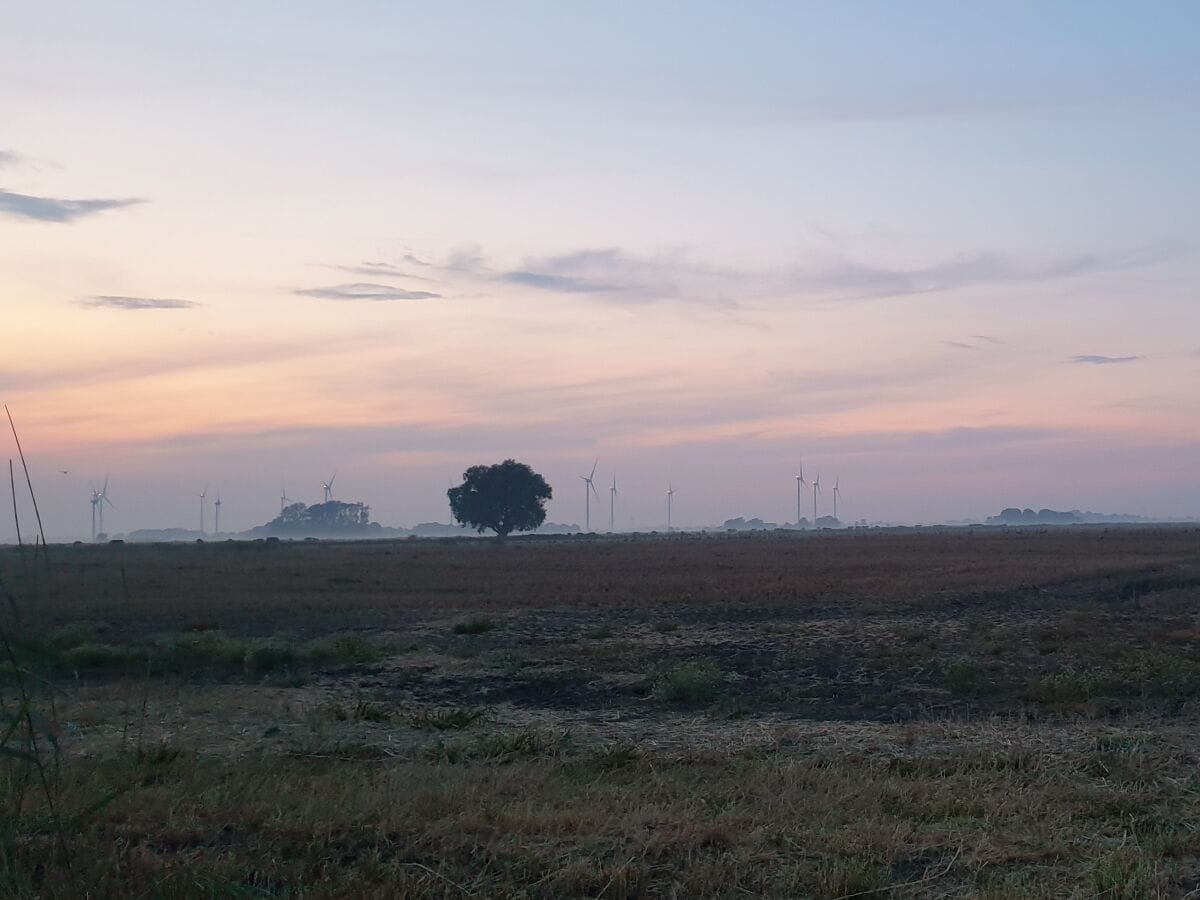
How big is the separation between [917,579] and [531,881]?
42483 millimetres

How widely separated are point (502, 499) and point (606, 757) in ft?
459

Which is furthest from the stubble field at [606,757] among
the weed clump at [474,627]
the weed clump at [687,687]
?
the weed clump at [474,627]

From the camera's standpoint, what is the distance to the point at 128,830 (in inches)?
338

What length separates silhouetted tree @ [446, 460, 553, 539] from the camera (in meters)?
151

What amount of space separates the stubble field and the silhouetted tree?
121 m

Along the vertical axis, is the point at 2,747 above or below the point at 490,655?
above

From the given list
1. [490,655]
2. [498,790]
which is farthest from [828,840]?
[490,655]

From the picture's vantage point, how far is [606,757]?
11.9 m

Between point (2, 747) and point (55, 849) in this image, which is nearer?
point (2, 747)

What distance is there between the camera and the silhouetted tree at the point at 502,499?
151375mm

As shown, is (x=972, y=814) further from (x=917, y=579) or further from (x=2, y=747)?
(x=917, y=579)

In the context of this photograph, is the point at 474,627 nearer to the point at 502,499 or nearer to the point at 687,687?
the point at 687,687

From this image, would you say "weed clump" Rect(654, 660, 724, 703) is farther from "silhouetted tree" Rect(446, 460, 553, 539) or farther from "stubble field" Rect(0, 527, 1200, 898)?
"silhouetted tree" Rect(446, 460, 553, 539)

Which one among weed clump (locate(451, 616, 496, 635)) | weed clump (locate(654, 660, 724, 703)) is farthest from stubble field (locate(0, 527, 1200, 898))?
weed clump (locate(451, 616, 496, 635))
